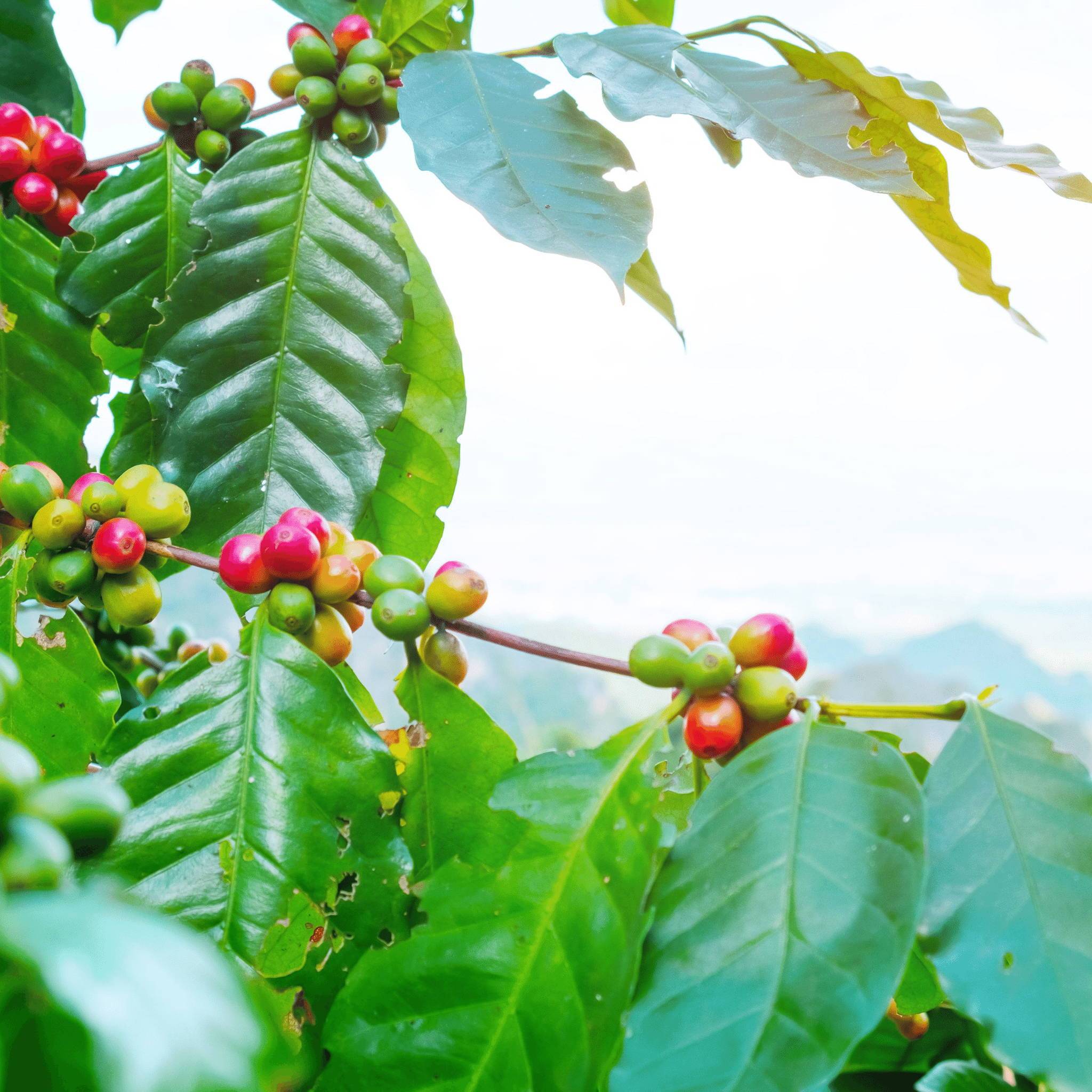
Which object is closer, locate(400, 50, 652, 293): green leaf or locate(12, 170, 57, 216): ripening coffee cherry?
locate(400, 50, 652, 293): green leaf

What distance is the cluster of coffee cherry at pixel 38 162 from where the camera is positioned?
68 centimetres

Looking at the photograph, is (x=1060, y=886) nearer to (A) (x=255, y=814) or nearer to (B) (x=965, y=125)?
(A) (x=255, y=814)

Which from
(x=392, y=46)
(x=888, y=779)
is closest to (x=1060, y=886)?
(x=888, y=779)

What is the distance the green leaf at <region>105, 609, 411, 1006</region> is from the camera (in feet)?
1.33

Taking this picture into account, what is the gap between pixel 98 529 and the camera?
48cm

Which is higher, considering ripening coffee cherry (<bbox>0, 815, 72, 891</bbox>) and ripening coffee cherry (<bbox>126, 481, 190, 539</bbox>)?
ripening coffee cherry (<bbox>0, 815, 72, 891</bbox>)

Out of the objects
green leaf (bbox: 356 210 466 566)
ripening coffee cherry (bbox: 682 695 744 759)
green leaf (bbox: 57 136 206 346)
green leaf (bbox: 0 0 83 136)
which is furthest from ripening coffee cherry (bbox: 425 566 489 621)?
green leaf (bbox: 0 0 83 136)

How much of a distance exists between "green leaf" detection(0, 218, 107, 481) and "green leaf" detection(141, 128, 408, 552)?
3.9 inches

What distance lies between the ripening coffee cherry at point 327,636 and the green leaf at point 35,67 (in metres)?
0.54

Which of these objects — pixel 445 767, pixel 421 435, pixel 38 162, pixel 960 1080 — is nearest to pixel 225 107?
pixel 38 162

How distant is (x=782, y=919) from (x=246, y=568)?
0.28 metres

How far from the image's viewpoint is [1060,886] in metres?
0.34

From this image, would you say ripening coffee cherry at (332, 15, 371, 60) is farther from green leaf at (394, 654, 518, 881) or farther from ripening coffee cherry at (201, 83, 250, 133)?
green leaf at (394, 654, 518, 881)

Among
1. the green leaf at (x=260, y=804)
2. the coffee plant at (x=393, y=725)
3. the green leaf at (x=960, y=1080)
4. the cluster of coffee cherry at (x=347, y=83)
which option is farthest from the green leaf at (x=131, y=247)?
the green leaf at (x=960, y=1080)
